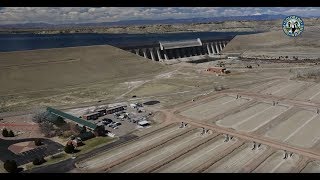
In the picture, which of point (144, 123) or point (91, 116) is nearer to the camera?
point (144, 123)

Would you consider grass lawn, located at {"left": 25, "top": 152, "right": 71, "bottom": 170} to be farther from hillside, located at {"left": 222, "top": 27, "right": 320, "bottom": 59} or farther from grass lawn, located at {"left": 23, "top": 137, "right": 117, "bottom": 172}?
hillside, located at {"left": 222, "top": 27, "right": 320, "bottom": 59}

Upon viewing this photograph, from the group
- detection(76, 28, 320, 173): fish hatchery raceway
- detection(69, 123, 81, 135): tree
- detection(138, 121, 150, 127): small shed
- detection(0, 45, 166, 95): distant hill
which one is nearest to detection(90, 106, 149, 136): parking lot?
detection(138, 121, 150, 127): small shed

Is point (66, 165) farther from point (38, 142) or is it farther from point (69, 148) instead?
point (38, 142)

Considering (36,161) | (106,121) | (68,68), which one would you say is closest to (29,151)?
(36,161)

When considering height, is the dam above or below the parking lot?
above

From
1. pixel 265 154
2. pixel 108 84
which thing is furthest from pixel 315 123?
pixel 108 84
